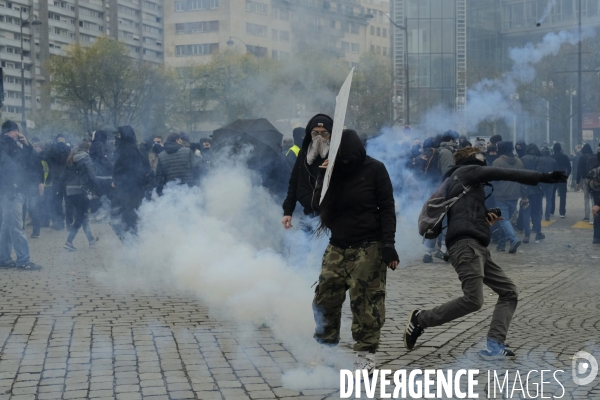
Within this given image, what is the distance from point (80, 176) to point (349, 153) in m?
9.40

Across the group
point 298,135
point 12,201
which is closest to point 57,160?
point 12,201

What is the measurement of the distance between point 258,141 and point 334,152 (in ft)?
20.2

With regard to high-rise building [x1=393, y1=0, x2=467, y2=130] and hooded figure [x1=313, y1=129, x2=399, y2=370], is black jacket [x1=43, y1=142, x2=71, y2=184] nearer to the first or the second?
hooded figure [x1=313, y1=129, x2=399, y2=370]

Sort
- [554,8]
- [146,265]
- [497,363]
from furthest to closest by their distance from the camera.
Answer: [554,8]
[146,265]
[497,363]

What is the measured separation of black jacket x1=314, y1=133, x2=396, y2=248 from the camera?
18.6 ft

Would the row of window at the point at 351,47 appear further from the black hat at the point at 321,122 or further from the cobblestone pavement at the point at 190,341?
the black hat at the point at 321,122

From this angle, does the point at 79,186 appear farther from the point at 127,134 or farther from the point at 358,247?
the point at 358,247

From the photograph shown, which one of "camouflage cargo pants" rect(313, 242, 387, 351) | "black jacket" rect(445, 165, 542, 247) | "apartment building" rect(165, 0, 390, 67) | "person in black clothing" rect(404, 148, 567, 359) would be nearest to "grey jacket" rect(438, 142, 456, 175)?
"apartment building" rect(165, 0, 390, 67)

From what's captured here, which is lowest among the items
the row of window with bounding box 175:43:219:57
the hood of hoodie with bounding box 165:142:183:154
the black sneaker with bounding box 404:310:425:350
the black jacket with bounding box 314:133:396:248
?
the black sneaker with bounding box 404:310:425:350

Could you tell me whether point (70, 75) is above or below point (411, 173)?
above

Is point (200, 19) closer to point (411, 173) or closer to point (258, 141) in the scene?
point (258, 141)

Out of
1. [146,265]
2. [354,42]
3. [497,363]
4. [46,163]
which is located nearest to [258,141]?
[146,265]

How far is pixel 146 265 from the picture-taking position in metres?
10.9

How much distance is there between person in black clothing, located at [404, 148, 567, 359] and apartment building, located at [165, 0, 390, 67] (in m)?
6.21
